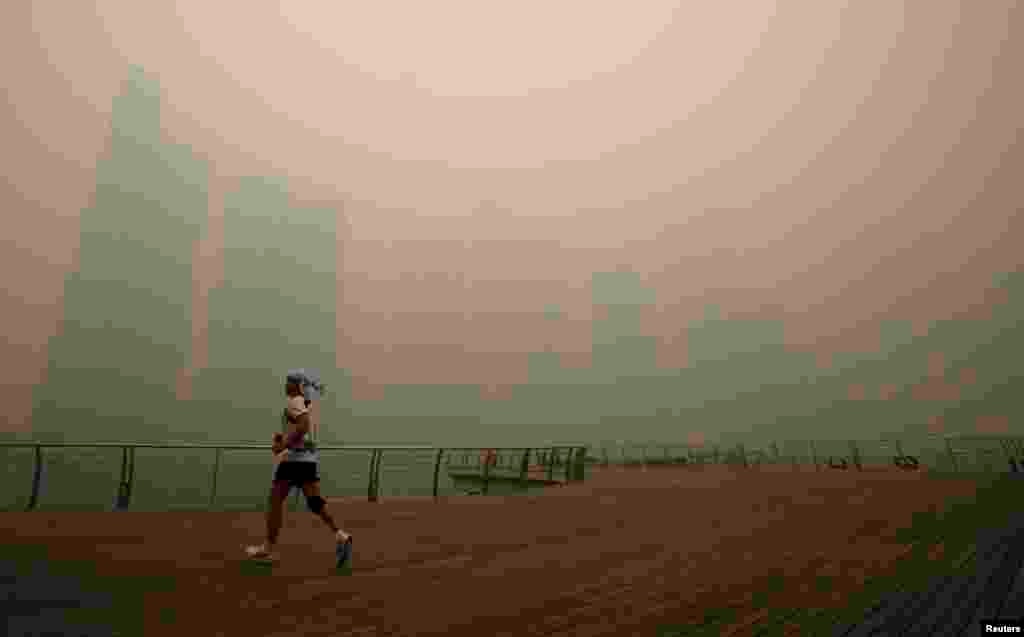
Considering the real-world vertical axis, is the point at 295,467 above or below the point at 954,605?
above

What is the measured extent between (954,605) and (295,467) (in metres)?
6.50

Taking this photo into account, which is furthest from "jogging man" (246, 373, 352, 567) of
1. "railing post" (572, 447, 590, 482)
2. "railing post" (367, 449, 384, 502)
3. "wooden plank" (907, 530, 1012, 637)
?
A: "railing post" (572, 447, 590, 482)

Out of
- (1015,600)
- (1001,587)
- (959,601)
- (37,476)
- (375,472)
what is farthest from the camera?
(375,472)

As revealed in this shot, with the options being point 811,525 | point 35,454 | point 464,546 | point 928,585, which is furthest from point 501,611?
point 35,454

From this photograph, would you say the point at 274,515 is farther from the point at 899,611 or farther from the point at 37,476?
the point at 37,476

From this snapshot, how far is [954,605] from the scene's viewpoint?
3.70 metres

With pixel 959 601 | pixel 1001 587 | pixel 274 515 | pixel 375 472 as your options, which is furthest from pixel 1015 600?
pixel 375 472

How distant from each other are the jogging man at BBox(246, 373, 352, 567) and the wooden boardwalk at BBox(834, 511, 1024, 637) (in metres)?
5.24

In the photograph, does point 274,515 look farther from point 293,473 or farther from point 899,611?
point 899,611

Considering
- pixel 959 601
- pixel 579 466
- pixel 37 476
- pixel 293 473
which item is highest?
pixel 293 473

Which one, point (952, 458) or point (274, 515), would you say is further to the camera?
point (952, 458)

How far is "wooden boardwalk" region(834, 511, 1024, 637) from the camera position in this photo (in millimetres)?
3305

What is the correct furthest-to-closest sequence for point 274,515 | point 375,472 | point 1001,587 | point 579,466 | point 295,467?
point 579,466 → point 375,472 → point 274,515 → point 295,467 → point 1001,587

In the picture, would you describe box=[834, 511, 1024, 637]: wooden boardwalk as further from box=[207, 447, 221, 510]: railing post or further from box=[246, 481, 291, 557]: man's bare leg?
box=[207, 447, 221, 510]: railing post
